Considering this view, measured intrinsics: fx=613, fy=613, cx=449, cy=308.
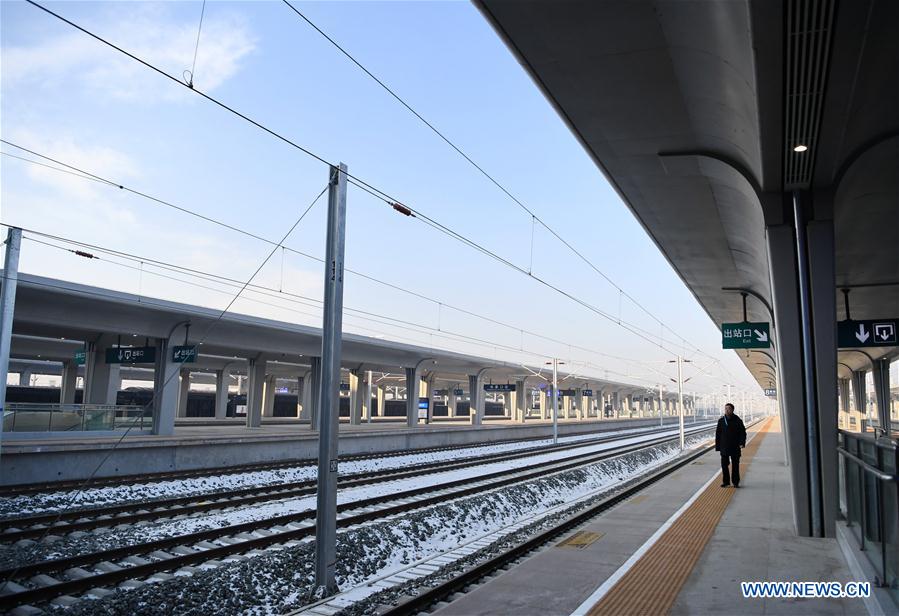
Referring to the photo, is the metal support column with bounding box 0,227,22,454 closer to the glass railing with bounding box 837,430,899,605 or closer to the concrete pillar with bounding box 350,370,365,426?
the glass railing with bounding box 837,430,899,605

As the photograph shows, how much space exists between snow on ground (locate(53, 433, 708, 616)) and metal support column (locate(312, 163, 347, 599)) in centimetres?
51

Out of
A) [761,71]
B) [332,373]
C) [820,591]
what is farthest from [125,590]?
[761,71]

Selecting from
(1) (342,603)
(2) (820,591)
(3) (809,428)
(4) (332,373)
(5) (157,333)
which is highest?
(5) (157,333)

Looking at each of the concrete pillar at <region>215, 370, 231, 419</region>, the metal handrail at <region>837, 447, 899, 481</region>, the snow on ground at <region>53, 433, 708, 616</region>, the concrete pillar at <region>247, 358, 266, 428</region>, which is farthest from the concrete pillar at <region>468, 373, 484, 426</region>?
the metal handrail at <region>837, 447, 899, 481</region>

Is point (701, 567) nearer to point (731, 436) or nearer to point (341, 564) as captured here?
point (341, 564)

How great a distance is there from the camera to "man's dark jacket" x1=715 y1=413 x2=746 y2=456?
13.6 metres

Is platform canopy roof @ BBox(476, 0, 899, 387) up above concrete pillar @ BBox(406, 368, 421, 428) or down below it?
above

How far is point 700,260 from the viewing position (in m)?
15.5

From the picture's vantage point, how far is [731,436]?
13.6 meters

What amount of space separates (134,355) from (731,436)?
22264 mm

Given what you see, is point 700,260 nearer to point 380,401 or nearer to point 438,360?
point 438,360

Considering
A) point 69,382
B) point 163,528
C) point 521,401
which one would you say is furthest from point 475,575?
point 521,401

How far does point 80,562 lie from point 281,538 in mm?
2704

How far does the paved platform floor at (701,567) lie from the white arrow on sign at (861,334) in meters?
3.90
